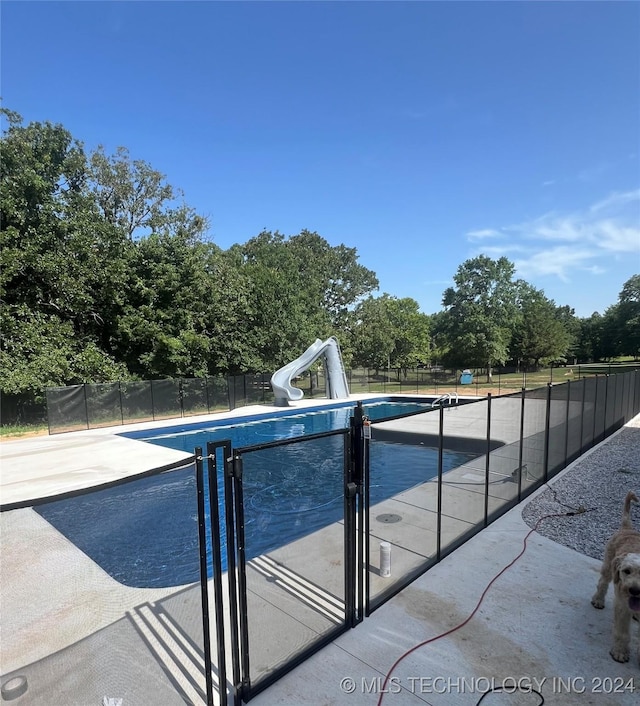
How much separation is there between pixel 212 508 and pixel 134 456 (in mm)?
9511

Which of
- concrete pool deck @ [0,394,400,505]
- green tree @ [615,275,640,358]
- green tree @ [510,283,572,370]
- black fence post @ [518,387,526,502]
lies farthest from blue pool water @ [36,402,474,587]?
green tree @ [615,275,640,358]

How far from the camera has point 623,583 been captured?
262 centimetres

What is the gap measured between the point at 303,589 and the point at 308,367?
1929 cm

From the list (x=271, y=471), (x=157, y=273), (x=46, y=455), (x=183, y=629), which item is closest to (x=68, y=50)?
(x=157, y=273)

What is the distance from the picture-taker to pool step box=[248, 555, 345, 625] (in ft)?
10.2

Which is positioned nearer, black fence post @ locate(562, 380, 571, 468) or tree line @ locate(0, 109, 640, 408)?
black fence post @ locate(562, 380, 571, 468)

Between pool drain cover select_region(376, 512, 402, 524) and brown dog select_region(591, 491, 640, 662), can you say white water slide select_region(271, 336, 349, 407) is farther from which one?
brown dog select_region(591, 491, 640, 662)

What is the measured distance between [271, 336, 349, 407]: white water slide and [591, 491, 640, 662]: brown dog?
18.3m

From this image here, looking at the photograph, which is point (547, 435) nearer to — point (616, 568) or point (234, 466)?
point (616, 568)

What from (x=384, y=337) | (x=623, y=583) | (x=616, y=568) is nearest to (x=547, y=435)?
(x=616, y=568)

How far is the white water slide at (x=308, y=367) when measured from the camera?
21.1 meters

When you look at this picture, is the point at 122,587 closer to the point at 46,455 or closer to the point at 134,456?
the point at 134,456

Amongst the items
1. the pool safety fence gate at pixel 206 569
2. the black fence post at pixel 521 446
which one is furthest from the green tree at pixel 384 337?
the pool safety fence gate at pixel 206 569

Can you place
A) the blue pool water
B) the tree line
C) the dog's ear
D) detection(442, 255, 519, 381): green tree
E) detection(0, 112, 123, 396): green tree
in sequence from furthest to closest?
detection(442, 255, 519, 381): green tree < the tree line < detection(0, 112, 123, 396): green tree < the dog's ear < the blue pool water
